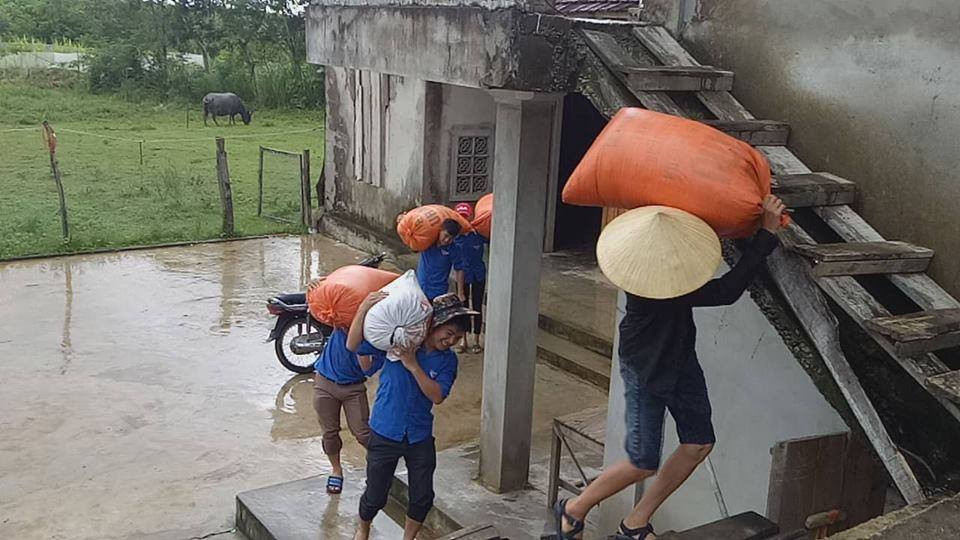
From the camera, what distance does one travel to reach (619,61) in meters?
3.60

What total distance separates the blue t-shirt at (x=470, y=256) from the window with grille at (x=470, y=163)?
2.99m

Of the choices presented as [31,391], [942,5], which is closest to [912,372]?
[942,5]

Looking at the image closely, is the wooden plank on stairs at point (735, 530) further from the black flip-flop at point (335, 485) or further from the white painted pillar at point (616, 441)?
the black flip-flop at point (335, 485)

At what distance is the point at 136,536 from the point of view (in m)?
5.28

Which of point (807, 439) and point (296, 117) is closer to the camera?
point (807, 439)

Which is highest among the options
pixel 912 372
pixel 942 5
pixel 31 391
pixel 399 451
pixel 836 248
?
pixel 942 5

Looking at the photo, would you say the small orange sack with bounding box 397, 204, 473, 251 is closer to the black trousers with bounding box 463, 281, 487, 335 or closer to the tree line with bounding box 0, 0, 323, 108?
the black trousers with bounding box 463, 281, 487, 335

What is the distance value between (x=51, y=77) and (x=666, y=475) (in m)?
27.0

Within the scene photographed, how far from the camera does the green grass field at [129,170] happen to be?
1264cm

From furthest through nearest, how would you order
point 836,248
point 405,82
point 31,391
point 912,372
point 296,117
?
point 296,117 → point 405,82 → point 31,391 → point 836,248 → point 912,372

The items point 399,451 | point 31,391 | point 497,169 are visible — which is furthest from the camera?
point 31,391

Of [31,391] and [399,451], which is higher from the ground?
[399,451]

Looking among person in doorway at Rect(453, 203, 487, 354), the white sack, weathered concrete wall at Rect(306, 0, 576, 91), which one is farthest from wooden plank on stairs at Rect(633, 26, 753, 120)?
person in doorway at Rect(453, 203, 487, 354)

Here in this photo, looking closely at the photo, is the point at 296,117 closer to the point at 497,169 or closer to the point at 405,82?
the point at 405,82
